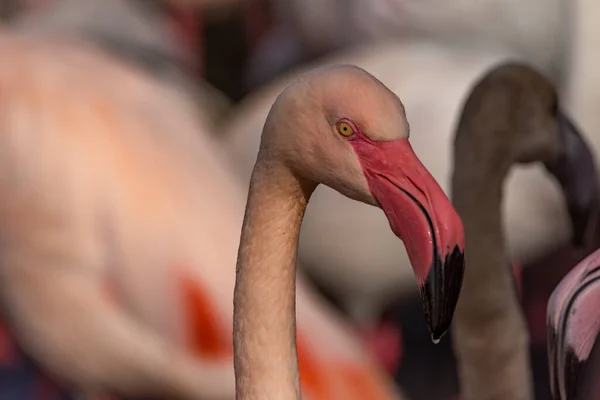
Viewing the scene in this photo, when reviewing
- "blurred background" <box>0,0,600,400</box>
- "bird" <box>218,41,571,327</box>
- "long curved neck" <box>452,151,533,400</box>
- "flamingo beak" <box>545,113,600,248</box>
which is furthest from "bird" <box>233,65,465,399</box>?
"bird" <box>218,41,571,327</box>

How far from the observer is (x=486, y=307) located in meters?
1.01

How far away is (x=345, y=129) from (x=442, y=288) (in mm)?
113

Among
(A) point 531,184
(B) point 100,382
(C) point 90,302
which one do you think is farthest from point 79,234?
(A) point 531,184

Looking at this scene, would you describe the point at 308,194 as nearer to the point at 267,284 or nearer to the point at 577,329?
the point at 267,284

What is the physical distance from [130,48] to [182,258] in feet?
2.00

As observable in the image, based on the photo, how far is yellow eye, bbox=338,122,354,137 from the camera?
2.11 ft

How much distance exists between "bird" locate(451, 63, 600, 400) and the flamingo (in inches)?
16.9

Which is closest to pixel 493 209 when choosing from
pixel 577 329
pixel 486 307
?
pixel 486 307

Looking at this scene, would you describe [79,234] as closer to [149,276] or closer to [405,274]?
[149,276]

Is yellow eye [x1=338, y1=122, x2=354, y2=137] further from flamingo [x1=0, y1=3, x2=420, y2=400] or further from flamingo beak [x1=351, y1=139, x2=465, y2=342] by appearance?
flamingo [x1=0, y1=3, x2=420, y2=400]

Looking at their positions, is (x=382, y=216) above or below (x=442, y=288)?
above

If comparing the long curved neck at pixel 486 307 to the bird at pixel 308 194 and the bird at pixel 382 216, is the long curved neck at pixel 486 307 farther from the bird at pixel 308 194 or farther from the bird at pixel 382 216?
the bird at pixel 382 216

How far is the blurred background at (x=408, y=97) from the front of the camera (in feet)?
5.31

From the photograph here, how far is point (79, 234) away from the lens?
4.92 feet
